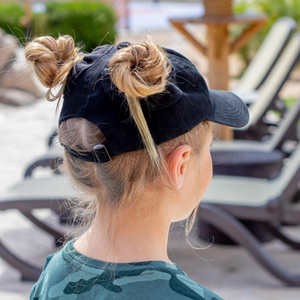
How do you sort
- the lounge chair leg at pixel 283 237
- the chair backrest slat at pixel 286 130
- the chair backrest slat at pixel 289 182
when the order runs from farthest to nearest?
the chair backrest slat at pixel 286 130
the lounge chair leg at pixel 283 237
the chair backrest slat at pixel 289 182

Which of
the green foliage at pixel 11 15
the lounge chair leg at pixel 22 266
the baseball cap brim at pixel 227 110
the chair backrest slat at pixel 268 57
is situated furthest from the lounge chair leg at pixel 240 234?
the green foliage at pixel 11 15

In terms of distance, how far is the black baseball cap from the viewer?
106 centimetres

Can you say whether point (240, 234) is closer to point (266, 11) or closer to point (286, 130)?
point (286, 130)

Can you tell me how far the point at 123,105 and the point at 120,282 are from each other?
0.34 m

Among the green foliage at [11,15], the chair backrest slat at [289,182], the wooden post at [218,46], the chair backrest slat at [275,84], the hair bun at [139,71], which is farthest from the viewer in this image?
the green foliage at [11,15]

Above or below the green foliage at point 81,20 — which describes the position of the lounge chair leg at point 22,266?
above

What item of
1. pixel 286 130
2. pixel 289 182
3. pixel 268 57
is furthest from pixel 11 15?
pixel 289 182

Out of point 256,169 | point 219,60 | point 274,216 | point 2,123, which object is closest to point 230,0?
point 219,60

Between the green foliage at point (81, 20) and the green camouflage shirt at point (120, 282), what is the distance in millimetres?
13145

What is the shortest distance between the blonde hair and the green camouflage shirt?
0.13 meters

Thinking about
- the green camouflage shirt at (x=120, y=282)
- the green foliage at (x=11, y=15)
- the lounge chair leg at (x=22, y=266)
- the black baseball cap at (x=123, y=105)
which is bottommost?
the green foliage at (x=11, y=15)

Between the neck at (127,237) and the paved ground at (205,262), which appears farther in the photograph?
the paved ground at (205,262)

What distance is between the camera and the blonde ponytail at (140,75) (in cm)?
98

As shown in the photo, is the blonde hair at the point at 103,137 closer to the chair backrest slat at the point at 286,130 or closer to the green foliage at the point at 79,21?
the chair backrest slat at the point at 286,130
